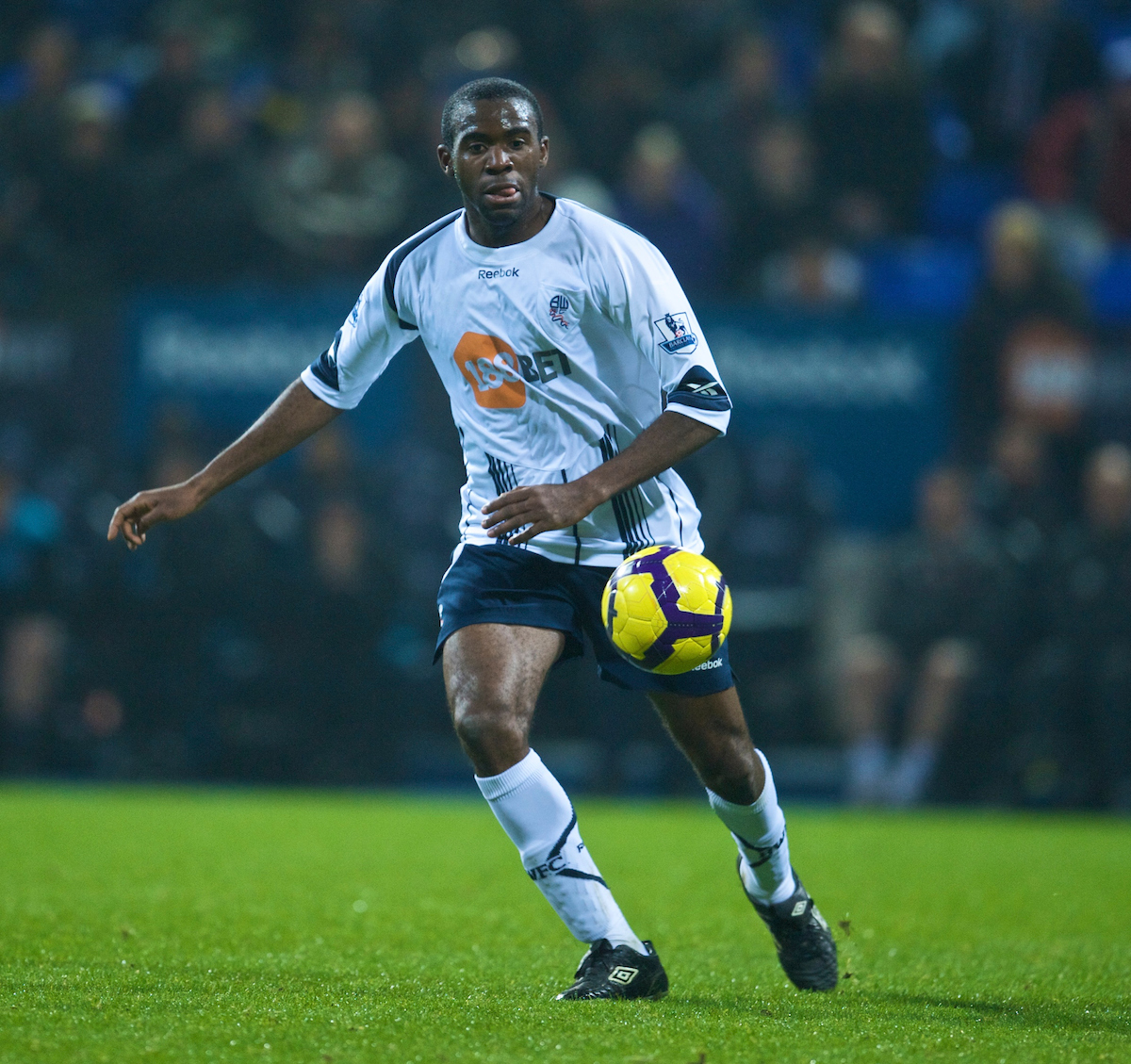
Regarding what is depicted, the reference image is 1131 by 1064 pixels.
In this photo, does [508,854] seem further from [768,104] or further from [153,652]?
[768,104]

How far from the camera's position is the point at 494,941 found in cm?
551

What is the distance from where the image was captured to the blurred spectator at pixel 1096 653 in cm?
1086

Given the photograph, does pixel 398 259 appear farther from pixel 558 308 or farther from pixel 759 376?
pixel 759 376

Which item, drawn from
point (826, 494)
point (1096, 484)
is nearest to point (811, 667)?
point (826, 494)

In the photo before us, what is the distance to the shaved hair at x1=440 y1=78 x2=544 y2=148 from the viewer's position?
4.40 m

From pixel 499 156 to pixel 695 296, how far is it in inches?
314

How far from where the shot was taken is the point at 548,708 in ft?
37.8

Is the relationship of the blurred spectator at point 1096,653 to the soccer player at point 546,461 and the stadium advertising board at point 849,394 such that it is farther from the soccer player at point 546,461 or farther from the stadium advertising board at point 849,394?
the soccer player at point 546,461

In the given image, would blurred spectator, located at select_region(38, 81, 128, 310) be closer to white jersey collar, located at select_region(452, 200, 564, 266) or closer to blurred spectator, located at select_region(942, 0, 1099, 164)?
blurred spectator, located at select_region(942, 0, 1099, 164)

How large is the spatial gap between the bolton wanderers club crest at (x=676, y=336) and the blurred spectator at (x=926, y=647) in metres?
7.21

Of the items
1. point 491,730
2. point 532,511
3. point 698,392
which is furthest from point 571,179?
point 491,730

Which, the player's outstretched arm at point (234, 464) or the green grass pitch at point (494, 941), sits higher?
the player's outstretched arm at point (234, 464)

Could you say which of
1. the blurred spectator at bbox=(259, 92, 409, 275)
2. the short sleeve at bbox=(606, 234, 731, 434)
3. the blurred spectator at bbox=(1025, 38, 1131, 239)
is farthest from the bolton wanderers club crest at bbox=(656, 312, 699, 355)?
the blurred spectator at bbox=(1025, 38, 1131, 239)

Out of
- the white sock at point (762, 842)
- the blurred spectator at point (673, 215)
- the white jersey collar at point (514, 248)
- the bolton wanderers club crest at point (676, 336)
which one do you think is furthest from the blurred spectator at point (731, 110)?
the white sock at point (762, 842)
